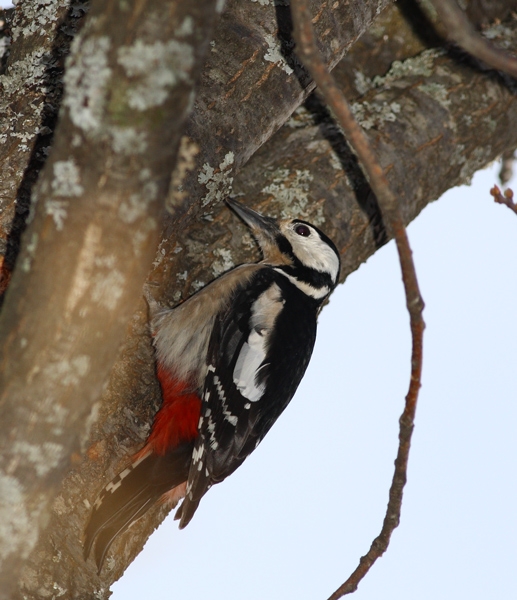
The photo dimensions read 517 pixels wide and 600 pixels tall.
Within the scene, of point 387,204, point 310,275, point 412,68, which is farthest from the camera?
point 412,68

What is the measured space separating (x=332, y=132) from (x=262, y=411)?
138cm

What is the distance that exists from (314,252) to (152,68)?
2.18 meters

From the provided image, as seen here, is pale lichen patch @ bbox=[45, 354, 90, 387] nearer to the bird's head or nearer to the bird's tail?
the bird's tail

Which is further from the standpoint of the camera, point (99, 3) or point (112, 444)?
point (112, 444)

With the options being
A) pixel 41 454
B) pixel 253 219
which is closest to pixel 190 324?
pixel 253 219

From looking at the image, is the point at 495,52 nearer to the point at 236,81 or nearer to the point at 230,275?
the point at 236,81

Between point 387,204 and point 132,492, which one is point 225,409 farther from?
point 387,204

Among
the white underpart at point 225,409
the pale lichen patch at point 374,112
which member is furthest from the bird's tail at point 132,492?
the pale lichen patch at point 374,112

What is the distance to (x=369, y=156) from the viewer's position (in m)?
1.57

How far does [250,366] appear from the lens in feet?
9.93

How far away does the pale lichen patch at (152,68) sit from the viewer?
1.27m

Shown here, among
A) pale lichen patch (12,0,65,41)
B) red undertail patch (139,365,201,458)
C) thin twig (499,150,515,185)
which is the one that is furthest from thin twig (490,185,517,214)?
thin twig (499,150,515,185)

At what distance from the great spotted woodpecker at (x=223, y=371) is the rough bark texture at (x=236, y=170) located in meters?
Answer: 0.08

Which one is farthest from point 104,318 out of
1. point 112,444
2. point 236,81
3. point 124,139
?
point 236,81
